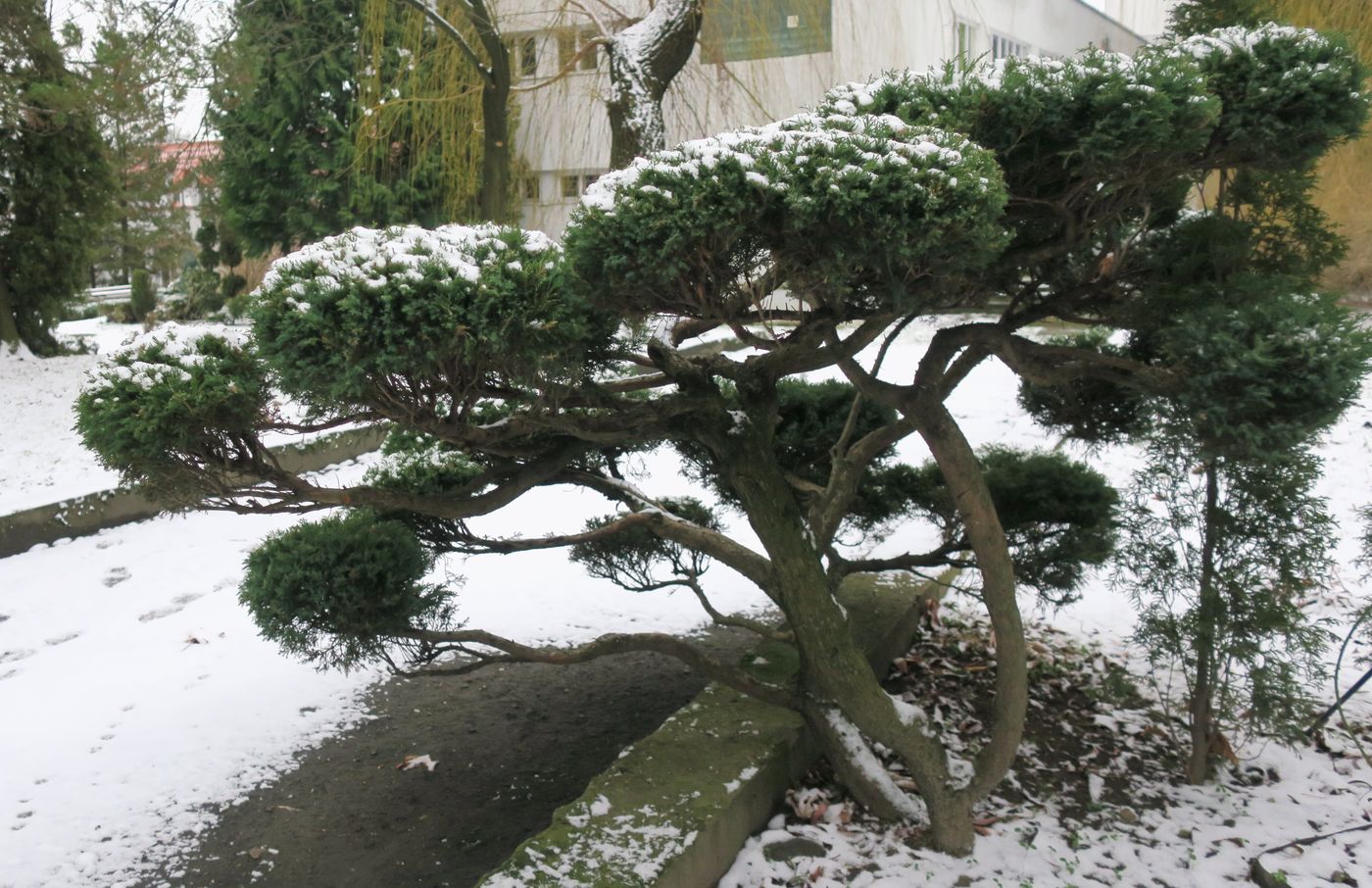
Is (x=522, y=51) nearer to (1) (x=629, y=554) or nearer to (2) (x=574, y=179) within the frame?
(2) (x=574, y=179)

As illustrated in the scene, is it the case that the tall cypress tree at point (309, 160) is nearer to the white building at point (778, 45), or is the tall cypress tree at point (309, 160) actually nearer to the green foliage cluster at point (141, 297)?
the white building at point (778, 45)

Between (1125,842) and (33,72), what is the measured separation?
943 centimetres

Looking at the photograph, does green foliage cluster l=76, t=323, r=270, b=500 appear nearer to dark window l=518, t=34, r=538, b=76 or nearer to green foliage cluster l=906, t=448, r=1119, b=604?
green foliage cluster l=906, t=448, r=1119, b=604

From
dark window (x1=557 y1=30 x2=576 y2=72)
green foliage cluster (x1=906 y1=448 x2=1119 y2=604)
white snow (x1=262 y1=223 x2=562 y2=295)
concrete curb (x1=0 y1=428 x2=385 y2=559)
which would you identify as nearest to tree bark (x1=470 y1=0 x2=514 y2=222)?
dark window (x1=557 y1=30 x2=576 y2=72)

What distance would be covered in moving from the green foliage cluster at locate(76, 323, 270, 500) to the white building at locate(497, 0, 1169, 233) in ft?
7.62

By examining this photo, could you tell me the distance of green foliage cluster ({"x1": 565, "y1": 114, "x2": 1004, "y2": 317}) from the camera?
208 centimetres

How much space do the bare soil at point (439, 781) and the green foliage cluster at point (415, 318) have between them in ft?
5.06

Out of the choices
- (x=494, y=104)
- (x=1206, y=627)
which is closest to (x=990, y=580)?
(x=1206, y=627)

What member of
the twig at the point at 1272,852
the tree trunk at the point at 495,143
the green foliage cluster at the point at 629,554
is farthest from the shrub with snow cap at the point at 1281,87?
the tree trunk at the point at 495,143

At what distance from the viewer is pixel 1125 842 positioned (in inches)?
131

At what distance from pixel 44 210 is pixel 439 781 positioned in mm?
8238

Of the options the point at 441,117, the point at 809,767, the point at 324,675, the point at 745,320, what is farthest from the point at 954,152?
the point at 441,117

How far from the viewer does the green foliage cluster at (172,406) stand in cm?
248

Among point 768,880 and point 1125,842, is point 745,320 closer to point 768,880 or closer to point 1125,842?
point 768,880
